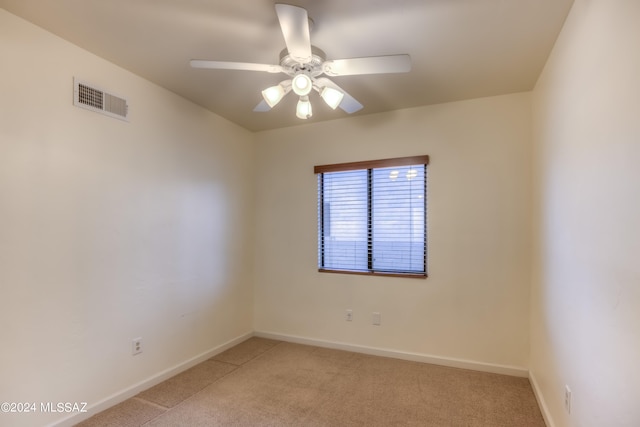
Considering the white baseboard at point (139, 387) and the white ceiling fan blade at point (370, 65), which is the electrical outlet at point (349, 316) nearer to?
the white baseboard at point (139, 387)

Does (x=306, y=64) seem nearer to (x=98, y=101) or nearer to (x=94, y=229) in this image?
(x=98, y=101)

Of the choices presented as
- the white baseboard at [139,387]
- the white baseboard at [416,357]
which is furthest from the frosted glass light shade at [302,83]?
the white baseboard at [416,357]

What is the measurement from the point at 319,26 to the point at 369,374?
278 centimetres

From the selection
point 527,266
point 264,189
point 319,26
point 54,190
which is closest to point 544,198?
point 527,266

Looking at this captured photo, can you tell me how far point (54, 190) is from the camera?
2.04 meters

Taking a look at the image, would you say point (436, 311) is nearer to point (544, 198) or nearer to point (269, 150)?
A: point (544, 198)

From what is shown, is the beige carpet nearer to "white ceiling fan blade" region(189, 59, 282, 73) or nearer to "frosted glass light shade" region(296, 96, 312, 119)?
"frosted glass light shade" region(296, 96, 312, 119)

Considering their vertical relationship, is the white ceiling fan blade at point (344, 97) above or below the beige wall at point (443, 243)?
above

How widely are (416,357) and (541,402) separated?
→ 1.07 meters

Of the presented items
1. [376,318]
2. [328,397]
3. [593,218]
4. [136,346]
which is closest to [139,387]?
[136,346]

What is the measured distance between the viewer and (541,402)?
2.31 m

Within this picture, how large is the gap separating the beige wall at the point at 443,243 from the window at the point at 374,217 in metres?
0.09

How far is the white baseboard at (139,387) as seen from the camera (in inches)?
83.0

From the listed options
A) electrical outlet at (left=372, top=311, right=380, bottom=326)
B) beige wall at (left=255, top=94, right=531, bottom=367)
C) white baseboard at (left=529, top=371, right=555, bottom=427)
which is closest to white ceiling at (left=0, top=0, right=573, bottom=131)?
beige wall at (left=255, top=94, right=531, bottom=367)
